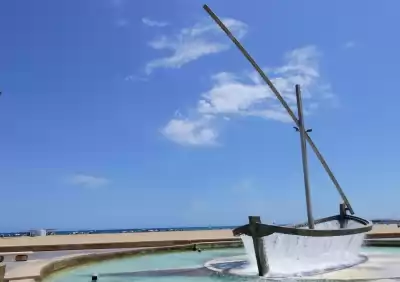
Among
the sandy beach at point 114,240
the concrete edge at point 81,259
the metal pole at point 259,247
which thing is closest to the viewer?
the concrete edge at point 81,259

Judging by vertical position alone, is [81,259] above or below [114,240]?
below

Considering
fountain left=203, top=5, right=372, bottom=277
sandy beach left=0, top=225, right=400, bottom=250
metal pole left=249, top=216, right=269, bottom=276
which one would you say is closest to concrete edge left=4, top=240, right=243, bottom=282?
sandy beach left=0, top=225, right=400, bottom=250

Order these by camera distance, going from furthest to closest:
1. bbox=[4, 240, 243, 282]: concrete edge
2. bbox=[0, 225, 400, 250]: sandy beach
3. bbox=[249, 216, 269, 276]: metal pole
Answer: bbox=[0, 225, 400, 250]: sandy beach → bbox=[249, 216, 269, 276]: metal pole → bbox=[4, 240, 243, 282]: concrete edge

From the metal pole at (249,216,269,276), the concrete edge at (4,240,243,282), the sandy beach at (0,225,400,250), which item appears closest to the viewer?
the concrete edge at (4,240,243,282)

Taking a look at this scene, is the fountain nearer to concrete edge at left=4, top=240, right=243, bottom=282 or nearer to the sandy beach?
concrete edge at left=4, top=240, right=243, bottom=282

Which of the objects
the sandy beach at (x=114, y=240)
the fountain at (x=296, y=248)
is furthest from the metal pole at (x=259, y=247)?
the sandy beach at (x=114, y=240)

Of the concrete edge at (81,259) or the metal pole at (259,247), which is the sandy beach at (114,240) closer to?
the concrete edge at (81,259)

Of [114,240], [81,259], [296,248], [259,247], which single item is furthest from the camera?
[114,240]

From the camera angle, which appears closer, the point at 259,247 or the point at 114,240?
the point at 259,247

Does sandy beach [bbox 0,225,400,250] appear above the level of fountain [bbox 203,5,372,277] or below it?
above

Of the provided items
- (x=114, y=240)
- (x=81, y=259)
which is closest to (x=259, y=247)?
(x=81, y=259)

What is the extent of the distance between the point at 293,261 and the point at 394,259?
5.46 meters

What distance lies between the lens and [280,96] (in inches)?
961

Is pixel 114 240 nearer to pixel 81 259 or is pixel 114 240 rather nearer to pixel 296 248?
pixel 81 259
